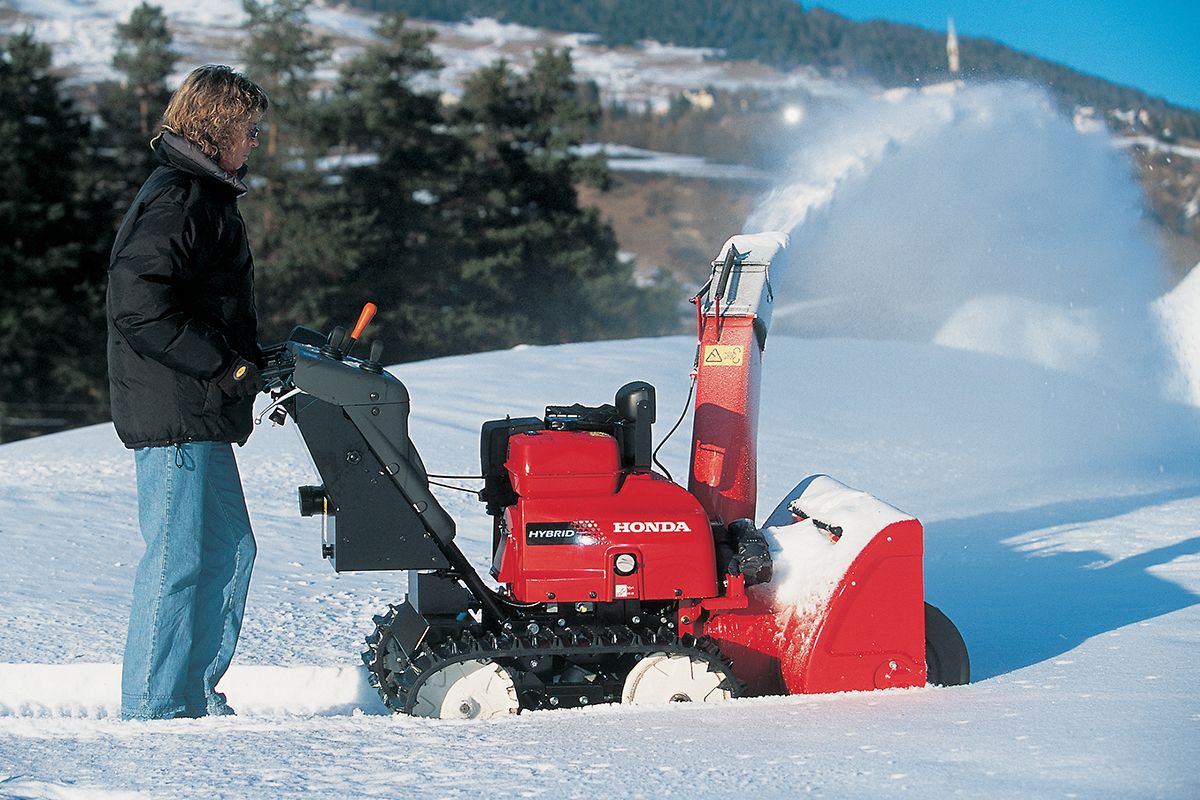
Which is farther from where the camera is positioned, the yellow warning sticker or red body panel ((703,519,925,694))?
the yellow warning sticker

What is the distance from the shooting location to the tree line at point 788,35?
2183cm

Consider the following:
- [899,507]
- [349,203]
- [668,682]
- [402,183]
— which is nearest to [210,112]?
[668,682]

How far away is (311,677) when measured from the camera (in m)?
3.98

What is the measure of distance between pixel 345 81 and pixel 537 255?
249 inches

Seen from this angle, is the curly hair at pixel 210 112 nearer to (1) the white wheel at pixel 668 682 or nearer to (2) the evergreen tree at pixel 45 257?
(1) the white wheel at pixel 668 682

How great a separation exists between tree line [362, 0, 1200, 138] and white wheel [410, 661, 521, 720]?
6679 mm

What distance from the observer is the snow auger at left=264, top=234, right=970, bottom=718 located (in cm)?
334

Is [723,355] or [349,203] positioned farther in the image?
[349,203]

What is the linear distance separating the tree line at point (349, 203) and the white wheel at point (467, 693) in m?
24.5

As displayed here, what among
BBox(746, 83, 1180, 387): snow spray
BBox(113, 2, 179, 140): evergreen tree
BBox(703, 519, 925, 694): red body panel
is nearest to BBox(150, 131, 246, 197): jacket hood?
BBox(703, 519, 925, 694): red body panel

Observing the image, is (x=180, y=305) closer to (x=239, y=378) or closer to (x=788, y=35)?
(x=239, y=378)

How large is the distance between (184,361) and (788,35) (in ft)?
248

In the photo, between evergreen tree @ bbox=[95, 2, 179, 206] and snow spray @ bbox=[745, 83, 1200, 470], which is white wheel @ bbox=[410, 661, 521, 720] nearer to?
snow spray @ bbox=[745, 83, 1200, 470]

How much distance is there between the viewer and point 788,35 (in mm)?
75062
